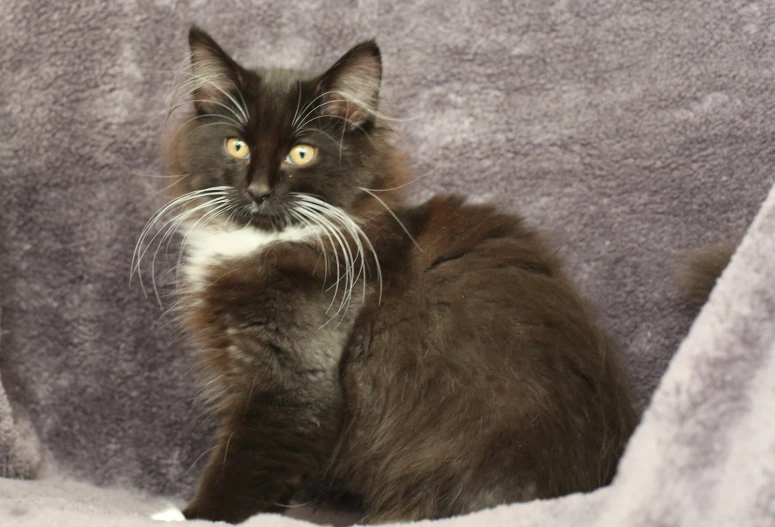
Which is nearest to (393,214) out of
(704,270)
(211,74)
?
(211,74)

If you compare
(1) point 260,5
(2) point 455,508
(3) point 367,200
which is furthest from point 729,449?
(1) point 260,5

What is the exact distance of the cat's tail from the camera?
1.58 m

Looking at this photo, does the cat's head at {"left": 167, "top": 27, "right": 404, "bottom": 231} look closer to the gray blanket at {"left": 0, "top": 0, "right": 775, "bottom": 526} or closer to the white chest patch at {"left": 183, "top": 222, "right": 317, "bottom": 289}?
the white chest patch at {"left": 183, "top": 222, "right": 317, "bottom": 289}

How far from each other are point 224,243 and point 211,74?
31 cm

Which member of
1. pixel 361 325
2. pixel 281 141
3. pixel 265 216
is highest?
pixel 281 141

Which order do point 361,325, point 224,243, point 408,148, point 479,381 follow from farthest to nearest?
point 408,148
point 224,243
point 361,325
point 479,381

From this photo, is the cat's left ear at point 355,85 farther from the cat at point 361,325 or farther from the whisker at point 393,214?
the whisker at point 393,214

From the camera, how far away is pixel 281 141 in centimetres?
142

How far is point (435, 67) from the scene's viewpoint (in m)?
1.87

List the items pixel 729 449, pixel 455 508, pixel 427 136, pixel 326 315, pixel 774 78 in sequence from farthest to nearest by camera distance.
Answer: pixel 427 136, pixel 774 78, pixel 326 315, pixel 455 508, pixel 729 449

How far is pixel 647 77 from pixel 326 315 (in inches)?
37.7

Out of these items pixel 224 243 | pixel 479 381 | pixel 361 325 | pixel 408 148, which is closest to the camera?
pixel 479 381

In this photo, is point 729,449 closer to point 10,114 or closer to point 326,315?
point 326,315

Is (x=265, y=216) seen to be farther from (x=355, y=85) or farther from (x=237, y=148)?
(x=355, y=85)
